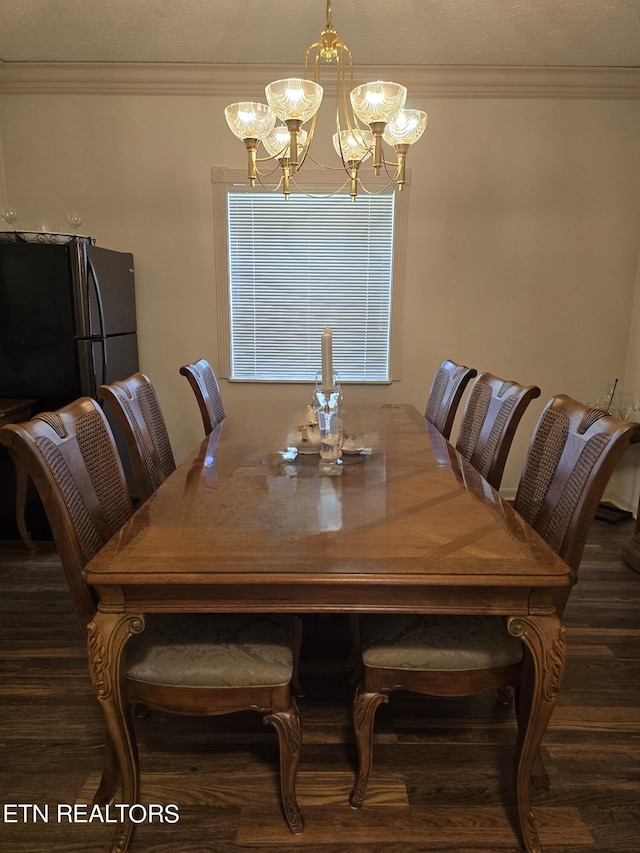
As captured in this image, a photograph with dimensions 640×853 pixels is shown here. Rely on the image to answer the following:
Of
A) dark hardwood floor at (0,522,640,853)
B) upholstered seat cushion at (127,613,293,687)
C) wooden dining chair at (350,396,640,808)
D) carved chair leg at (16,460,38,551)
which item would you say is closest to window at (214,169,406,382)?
carved chair leg at (16,460,38,551)

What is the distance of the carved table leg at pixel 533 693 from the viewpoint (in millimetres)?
1149

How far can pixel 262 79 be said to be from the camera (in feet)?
10.9

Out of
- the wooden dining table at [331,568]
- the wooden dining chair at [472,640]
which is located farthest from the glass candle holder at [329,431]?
the wooden dining chair at [472,640]

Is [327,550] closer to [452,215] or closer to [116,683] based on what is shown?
[116,683]

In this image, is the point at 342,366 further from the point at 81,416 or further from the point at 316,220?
the point at 81,416

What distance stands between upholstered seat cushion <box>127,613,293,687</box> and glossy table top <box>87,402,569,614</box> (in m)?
0.23

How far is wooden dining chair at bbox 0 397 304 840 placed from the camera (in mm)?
1206

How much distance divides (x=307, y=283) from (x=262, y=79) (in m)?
1.26

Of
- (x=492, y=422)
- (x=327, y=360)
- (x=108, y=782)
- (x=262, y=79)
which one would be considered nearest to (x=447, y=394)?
(x=492, y=422)

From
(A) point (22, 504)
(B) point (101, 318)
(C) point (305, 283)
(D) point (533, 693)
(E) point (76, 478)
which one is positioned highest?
(C) point (305, 283)

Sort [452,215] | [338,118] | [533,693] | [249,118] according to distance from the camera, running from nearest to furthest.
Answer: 1. [533,693]
2. [249,118]
3. [338,118]
4. [452,215]

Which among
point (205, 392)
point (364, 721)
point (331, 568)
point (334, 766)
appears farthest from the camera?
point (205, 392)

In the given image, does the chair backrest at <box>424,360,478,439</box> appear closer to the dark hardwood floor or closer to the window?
the window

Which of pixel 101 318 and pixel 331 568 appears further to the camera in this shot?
pixel 101 318
